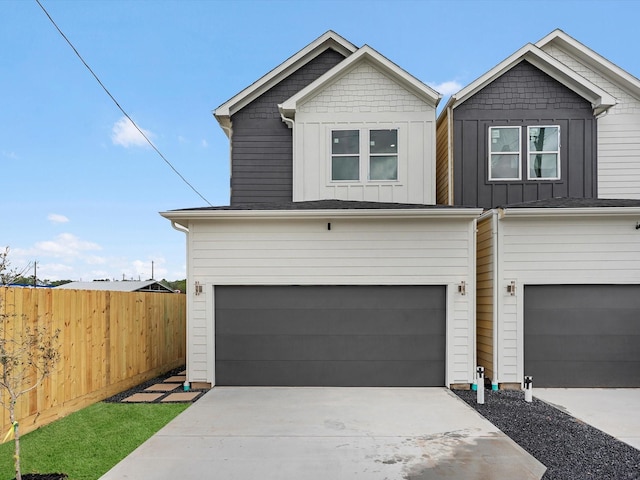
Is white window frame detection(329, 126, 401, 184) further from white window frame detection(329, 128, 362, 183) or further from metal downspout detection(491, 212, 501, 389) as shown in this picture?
metal downspout detection(491, 212, 501, 389)

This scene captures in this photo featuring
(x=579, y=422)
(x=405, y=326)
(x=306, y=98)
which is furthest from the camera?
(x=306, y=98)

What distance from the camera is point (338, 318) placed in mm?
7574

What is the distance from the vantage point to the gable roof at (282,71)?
9.88m

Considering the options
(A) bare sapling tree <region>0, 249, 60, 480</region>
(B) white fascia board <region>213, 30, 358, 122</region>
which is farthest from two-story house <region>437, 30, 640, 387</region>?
(A) bare sapling tree <region>0, 249, 60, 480</region>

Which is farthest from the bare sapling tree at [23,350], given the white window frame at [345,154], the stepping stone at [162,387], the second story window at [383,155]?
the second story window at [383,155]

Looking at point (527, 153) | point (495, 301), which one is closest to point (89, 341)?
point (495, 301)

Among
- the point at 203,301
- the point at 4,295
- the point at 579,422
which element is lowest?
the point at 579,422

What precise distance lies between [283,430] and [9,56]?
11861mm

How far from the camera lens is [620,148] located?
959cm

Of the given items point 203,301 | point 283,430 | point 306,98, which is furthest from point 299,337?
point 306,98

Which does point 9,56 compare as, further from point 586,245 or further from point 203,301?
point 586,245

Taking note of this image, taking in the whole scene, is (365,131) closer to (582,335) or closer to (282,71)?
(282,71)

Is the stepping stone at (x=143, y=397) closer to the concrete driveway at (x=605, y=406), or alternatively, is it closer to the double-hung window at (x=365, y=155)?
the double-hung window at (x=365, y=155)

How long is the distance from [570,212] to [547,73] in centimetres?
384
